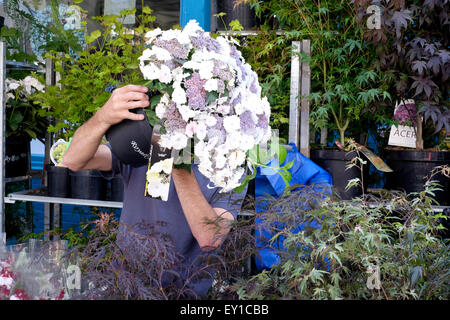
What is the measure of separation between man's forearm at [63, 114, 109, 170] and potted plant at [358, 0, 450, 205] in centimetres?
149

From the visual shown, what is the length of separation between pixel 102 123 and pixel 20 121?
7.08 feet

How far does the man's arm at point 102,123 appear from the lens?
2.88 feet

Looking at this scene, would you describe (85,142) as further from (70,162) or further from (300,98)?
(300,98)

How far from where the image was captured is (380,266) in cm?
69

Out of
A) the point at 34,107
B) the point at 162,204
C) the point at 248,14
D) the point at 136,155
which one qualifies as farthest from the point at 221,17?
the point at 136,155

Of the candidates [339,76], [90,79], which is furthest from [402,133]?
[90,79]

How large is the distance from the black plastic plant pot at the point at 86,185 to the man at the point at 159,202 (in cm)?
119

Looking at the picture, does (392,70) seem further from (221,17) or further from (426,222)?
(426,222)

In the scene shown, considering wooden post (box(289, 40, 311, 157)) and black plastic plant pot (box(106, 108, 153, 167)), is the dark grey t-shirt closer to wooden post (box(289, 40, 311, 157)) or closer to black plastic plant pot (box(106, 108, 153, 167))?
black plastic plant pot (box(106, 108, 153, 167))

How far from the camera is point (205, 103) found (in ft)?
2.75

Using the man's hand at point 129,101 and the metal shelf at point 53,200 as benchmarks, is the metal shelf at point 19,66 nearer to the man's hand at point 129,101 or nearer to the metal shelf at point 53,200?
the metal shelf at point 53,200

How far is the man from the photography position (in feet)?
2.84

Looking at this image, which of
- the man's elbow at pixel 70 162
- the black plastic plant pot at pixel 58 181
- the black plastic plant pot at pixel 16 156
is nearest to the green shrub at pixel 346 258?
the man's elbow at pixel 70 162
